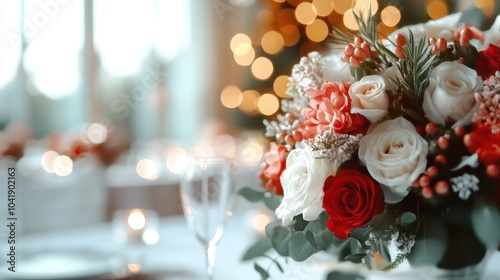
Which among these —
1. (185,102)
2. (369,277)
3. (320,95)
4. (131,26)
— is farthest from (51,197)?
(185,102)

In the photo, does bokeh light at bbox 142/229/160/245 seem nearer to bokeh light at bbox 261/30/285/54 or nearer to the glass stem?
the glass stem

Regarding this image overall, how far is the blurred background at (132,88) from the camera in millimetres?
2807

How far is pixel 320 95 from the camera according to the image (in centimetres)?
69

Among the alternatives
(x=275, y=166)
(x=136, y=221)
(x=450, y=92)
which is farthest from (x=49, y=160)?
(x=450, y=92)

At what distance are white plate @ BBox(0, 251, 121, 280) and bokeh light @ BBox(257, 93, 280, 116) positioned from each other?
3420 millimetres

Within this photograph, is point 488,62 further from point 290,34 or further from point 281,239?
point 290,34

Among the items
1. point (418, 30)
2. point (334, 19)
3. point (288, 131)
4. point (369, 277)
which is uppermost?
point (334, 19)

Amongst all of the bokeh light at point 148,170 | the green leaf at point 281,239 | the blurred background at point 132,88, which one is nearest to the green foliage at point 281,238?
the green leaf at point 281,239

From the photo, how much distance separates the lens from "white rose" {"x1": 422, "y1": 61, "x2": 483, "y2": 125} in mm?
623

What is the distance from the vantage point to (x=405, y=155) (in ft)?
2.03

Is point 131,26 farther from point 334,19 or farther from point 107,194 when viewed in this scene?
point 107,194

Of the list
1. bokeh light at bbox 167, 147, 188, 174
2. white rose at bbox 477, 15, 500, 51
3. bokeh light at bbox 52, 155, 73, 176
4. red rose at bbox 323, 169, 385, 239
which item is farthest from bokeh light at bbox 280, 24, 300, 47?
red rose at bbox 323, 169, 385, 239

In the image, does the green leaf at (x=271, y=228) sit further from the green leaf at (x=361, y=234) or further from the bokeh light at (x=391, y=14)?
the bokeh light at (x=391, y=14)

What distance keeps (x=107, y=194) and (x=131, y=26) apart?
2652mm
